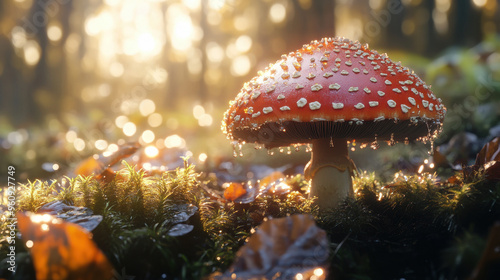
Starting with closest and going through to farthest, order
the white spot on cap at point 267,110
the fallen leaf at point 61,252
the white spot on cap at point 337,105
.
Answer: the fallen leaf at point 61,252
the white spot on cap at point 337,105
the white spot on cap at point 267,110

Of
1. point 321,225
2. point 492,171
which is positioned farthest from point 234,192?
point 492,171

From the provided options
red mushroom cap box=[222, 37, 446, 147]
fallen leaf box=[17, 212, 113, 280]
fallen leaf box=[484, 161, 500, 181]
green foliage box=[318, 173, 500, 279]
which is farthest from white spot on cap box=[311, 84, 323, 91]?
fallen leaf box=[17, 212, 113, 280]

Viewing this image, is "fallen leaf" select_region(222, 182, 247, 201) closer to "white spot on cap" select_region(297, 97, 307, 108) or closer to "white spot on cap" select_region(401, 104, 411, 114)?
"white spot on cap" select_region(297, 97, 307, 108)

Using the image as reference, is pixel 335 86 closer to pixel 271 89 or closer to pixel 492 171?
pixel 271 89

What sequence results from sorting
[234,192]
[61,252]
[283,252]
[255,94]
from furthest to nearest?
1. [234,192]
2. [255,94]
3. [283,252]
4. [61,252]

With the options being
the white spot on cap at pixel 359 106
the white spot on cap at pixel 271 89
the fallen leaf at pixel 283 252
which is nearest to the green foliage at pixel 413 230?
the fallen leaf at pixel 283 252

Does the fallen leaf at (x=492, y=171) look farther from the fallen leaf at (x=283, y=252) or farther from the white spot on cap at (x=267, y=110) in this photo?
the white spot on cap at (x=267, y=110)

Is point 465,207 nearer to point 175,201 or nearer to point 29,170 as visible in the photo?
point 175,201
